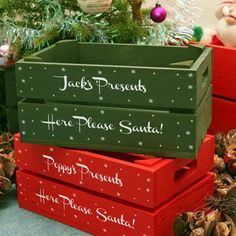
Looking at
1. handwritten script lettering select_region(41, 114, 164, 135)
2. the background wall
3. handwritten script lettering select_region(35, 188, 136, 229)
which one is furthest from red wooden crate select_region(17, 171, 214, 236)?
the background wall

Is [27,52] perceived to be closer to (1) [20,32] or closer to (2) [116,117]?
(1) [20,32]

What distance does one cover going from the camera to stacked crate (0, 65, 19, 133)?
112 cm

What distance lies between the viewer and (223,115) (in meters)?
1.19

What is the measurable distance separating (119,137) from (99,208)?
0.14m

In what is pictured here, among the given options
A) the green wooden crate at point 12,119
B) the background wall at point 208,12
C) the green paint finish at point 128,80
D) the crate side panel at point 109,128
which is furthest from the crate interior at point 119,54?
the background wall at point 208,12

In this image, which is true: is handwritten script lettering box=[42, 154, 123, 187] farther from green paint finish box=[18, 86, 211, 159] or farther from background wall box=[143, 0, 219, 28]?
background wall box=[143, 0, 219, 28]

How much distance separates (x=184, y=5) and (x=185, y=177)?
0.47 meters

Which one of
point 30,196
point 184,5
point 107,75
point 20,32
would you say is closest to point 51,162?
point 30,196

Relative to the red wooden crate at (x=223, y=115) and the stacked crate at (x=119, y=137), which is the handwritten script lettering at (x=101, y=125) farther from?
the red wooden crate at (x=223, y=115)

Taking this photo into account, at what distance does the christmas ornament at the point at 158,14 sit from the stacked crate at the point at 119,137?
0.14 meters

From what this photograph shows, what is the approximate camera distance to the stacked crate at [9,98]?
1.12m

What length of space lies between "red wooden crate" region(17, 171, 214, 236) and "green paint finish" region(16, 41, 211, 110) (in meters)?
0.18

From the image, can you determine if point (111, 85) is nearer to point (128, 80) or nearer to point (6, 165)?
point (128, 80)

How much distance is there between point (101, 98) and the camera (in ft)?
2.71
